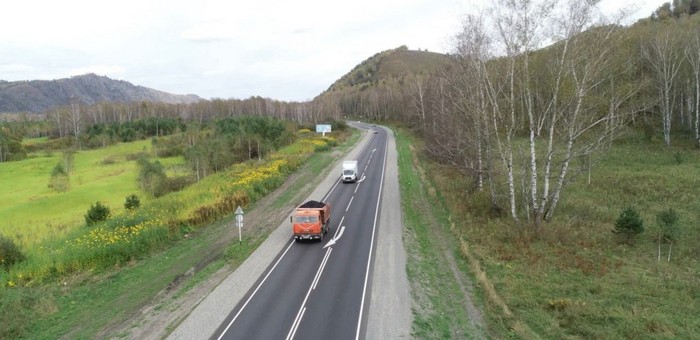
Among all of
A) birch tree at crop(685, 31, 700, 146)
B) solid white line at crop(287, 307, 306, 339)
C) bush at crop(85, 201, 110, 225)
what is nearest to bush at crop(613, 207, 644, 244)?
solid white line at crop(287, 307, 306, 339)

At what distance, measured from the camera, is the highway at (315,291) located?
16.7 metres

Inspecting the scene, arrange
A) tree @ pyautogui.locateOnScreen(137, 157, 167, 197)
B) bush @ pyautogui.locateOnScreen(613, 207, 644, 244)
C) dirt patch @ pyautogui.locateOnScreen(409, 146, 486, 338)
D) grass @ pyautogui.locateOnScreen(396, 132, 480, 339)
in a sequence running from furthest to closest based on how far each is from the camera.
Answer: tree @ pyautogui.locateOnScreen(137, 157, 167, 197), bush @ pyautogui.locateOnScreen(613, 207, 644, 244), dirt patch @ pyautogui.locateOnScreen(409, 146, 486, 338), grass @ pyautogui.locateOnScreen(396, 132, 480, 339)

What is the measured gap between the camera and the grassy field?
16.2 m

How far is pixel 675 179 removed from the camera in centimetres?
3747

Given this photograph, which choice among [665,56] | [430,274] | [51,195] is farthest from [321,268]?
[51,195]

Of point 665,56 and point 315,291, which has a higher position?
point 665,56

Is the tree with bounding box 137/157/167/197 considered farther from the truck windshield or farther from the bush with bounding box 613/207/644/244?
the bush with bounding box 613/207/644/244

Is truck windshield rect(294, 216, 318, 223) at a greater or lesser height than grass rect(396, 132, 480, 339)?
greater

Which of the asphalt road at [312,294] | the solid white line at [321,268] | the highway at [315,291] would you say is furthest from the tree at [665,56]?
the solid white line at [321,268]

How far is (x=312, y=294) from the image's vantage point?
Result: 19828 mm

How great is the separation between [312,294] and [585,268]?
13.7 meters

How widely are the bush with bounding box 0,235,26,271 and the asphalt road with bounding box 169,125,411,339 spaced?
15.4 m

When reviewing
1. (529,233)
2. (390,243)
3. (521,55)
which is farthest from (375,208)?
(521,55)

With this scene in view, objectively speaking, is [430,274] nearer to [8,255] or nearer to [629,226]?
[629,226]
